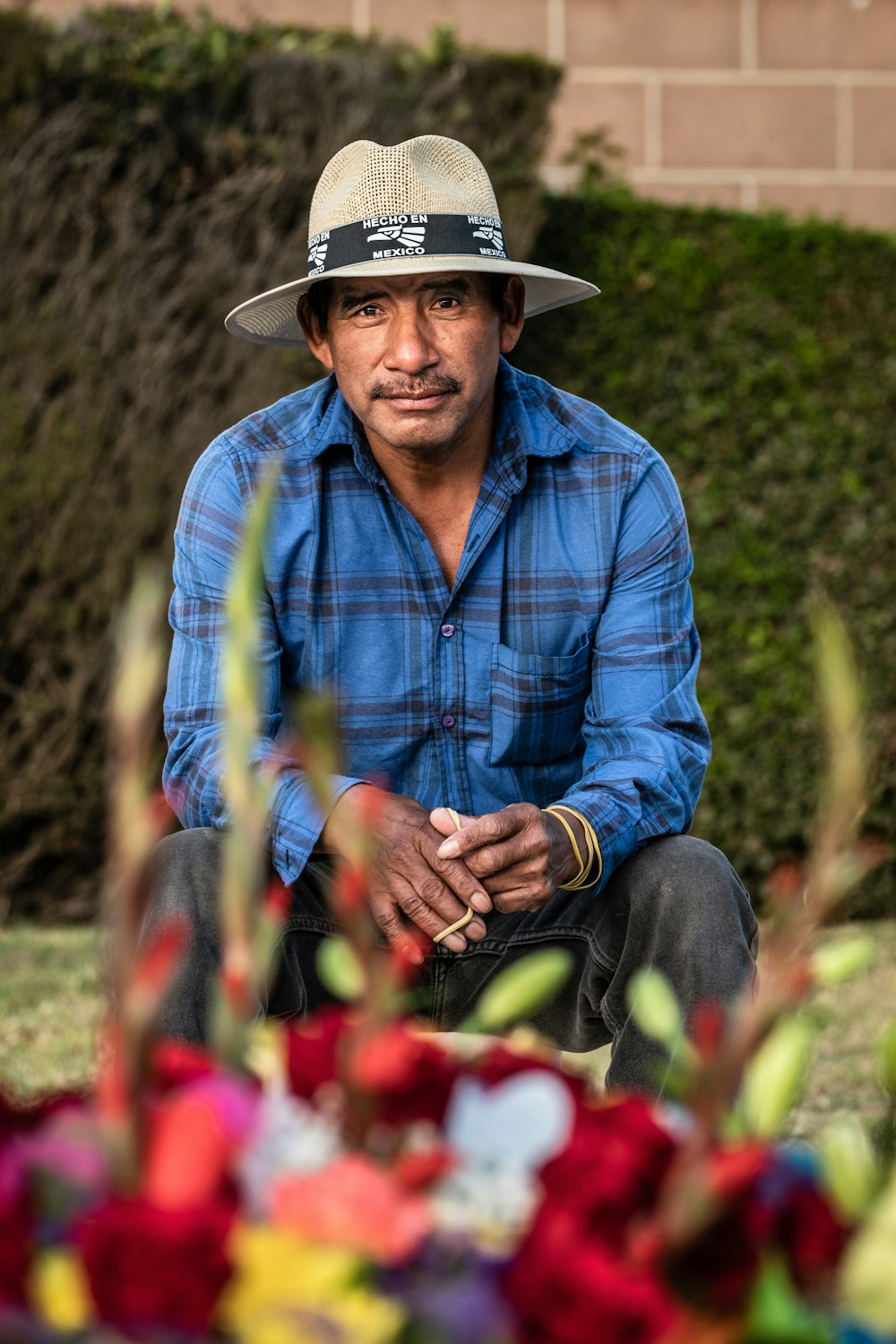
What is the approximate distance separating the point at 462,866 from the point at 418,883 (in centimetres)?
7

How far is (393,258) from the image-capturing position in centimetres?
255

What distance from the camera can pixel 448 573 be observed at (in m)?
2.72

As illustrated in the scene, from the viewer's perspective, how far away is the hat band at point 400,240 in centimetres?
257

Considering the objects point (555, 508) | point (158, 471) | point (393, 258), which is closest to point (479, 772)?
point (555, 508)

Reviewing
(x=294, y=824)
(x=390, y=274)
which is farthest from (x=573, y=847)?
(x=390, y=274)

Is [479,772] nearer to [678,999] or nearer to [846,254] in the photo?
[678,999]

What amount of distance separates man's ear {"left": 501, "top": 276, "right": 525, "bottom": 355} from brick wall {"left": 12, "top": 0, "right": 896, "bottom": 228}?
315 cm

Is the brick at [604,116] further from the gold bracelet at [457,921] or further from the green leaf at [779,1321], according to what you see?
the green leaf at [779,1321]

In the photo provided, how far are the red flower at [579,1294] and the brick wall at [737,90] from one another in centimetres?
544

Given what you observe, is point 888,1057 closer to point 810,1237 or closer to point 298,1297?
point 810,1237

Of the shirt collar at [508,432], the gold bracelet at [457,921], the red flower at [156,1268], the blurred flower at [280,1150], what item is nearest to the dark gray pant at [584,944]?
the gold bracelet at [457,921]

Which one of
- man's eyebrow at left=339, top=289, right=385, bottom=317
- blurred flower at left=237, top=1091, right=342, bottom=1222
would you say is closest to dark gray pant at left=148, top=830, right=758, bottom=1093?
man's eyebrow at left=339, top=289, right=385, bottom=317

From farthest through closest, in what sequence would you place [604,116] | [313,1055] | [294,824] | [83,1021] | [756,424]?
[604,116], [756,424], [83,1021], [294,824], [313,1055]

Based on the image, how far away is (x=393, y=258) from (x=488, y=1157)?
198cm
